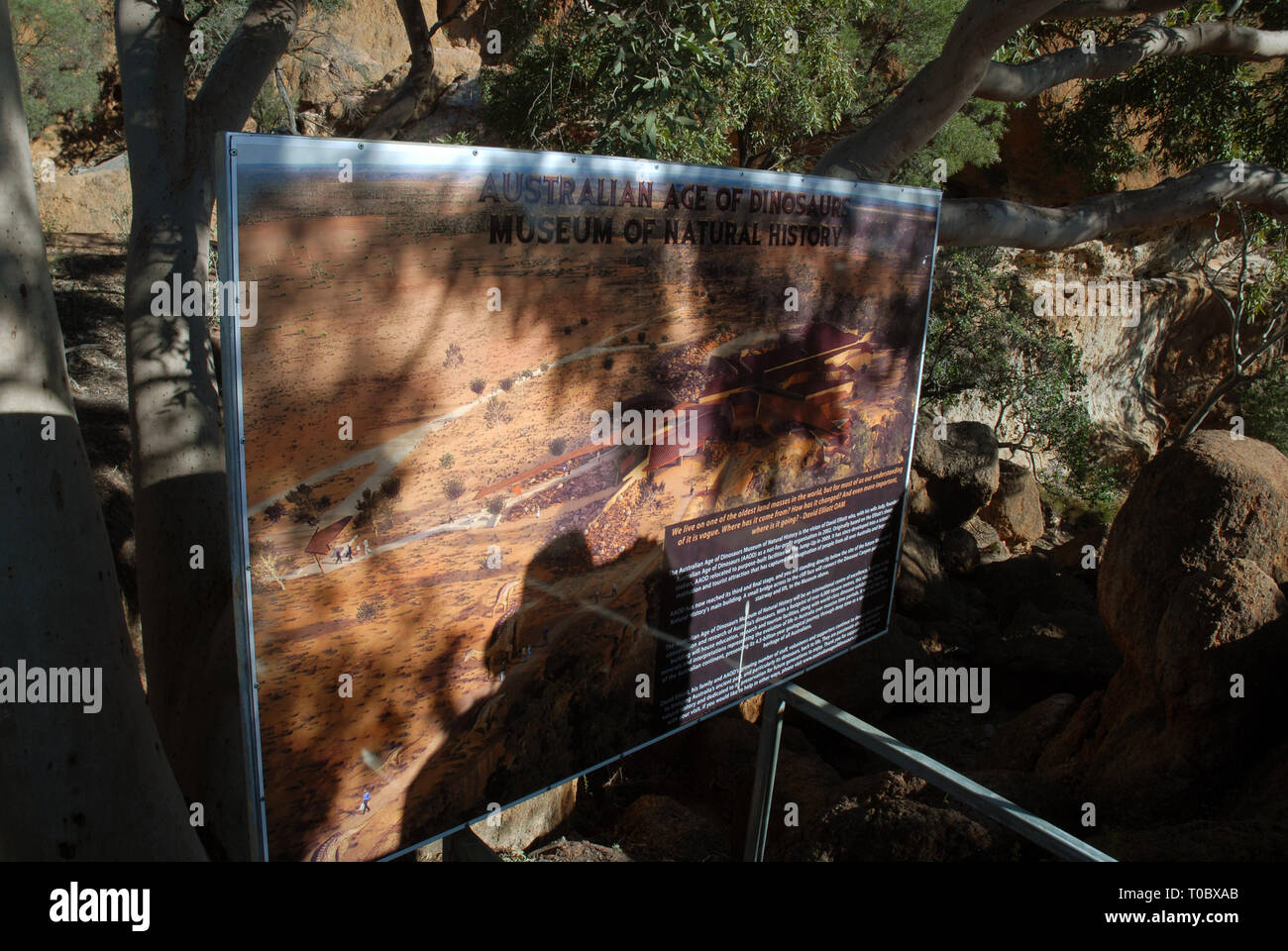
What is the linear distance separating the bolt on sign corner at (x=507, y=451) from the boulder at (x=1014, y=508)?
10522 millimetres

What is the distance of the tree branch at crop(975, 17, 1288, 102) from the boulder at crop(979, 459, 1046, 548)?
284 inches

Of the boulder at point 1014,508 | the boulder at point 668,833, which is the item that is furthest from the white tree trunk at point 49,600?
the boulder at point 1014,508

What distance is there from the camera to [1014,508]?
13.2 meters

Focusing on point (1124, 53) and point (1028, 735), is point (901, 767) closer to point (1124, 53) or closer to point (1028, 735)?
point (1028, 735)

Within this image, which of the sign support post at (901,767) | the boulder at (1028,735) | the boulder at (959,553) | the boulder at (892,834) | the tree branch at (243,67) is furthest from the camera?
the boulder at (959,553)

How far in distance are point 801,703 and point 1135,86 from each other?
793 centimetres

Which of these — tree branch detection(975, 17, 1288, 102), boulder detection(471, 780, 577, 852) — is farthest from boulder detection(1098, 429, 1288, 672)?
boulder detection(471, 780, 577, 852)

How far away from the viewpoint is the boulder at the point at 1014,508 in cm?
1313

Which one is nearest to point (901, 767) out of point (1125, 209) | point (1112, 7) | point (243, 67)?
point (1125, 209)

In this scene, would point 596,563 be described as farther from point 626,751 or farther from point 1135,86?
point 1135,86

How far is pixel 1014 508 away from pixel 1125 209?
7.66 meters

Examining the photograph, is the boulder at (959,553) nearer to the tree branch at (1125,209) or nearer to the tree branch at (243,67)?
the tree branch at (1125,209)

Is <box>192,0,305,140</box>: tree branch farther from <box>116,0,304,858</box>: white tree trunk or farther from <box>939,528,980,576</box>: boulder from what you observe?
<box>939,528,980,576</box>: boulder
